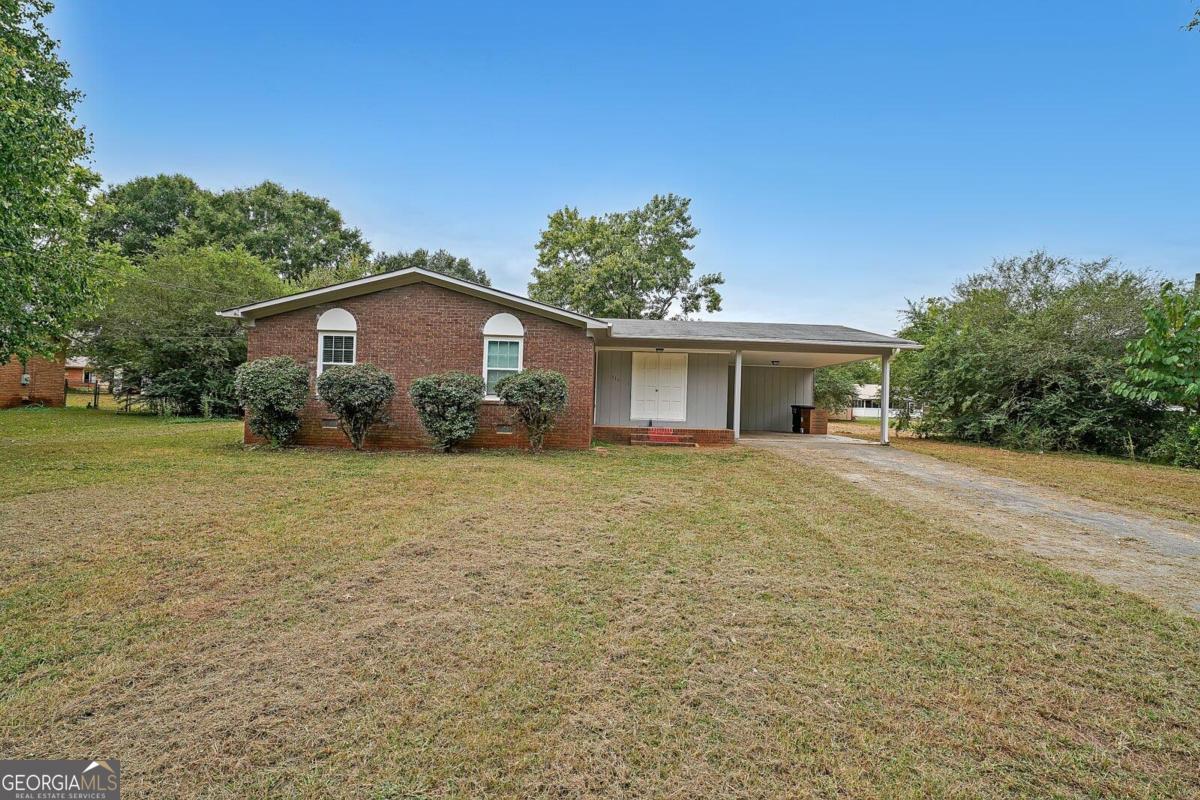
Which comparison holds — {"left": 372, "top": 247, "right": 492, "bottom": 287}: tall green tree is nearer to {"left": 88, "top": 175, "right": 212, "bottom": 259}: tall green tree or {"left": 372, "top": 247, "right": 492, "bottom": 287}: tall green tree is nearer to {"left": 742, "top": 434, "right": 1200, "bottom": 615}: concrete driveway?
{"left": 88, "top": 175, "right": 212, "bottom": 259}: tall green tree

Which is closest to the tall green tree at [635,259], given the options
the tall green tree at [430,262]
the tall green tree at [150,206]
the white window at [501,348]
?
the tall green tree at [430,262]

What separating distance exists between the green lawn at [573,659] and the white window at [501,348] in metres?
5.64

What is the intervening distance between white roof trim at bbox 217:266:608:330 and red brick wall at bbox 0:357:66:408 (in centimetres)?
1625

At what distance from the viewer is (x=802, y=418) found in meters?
17.0

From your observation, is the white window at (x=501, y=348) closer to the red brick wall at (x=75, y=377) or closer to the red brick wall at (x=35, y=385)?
the red brick wall at (x=35, y=385)

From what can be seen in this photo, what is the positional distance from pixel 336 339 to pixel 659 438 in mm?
7773

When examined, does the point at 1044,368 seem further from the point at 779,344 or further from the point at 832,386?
the point at 832,386

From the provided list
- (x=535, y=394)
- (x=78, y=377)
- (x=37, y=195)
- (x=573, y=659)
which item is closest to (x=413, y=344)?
(x=535, y=394)

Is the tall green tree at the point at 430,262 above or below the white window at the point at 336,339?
above

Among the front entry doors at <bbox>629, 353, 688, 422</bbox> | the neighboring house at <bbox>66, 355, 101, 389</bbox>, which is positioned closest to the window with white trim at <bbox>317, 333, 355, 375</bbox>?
the front entry doors at <bbox>629, 353, 688, 422</bbox>

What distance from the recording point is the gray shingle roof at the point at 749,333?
496 inches

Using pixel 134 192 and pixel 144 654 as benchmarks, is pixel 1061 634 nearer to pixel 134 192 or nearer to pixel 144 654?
pixel 144 654

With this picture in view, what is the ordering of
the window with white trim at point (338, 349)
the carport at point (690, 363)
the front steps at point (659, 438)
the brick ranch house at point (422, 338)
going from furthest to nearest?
the front steps at point (659, 438)
the carport at point (690, 363)
the window with white trim at point (338, 349)
the brick ranch house at point (422, 338)

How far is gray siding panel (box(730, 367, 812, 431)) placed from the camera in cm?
1767
